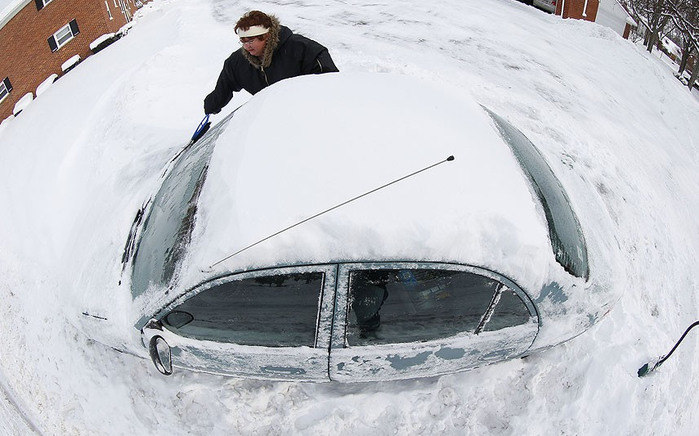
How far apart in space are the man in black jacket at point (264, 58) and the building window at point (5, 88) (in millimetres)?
16304

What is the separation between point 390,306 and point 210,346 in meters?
1.11

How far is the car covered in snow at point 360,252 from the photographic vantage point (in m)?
2.48

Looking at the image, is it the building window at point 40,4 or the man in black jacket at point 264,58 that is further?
the building window at point 40,4

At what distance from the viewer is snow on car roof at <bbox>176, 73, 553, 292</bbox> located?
2.46m

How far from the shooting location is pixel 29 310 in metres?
3.88

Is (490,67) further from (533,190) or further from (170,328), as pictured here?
(170,328)

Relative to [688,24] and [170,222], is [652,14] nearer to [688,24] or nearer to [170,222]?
[688,24]

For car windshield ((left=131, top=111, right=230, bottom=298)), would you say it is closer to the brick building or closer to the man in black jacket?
the man in black jacket

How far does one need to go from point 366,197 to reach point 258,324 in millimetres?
978


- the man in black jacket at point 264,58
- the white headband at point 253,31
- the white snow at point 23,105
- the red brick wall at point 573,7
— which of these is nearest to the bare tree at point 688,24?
the red brick wall at point 573,7

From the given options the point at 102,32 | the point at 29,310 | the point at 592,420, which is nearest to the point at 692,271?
the point at 592,420

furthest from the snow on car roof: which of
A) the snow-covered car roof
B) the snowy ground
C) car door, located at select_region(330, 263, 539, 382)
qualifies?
the snowy ground

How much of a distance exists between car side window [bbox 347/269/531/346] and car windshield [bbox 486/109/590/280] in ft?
1.38

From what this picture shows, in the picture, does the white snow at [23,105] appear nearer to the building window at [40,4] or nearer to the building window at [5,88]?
the building window at [40,4]
